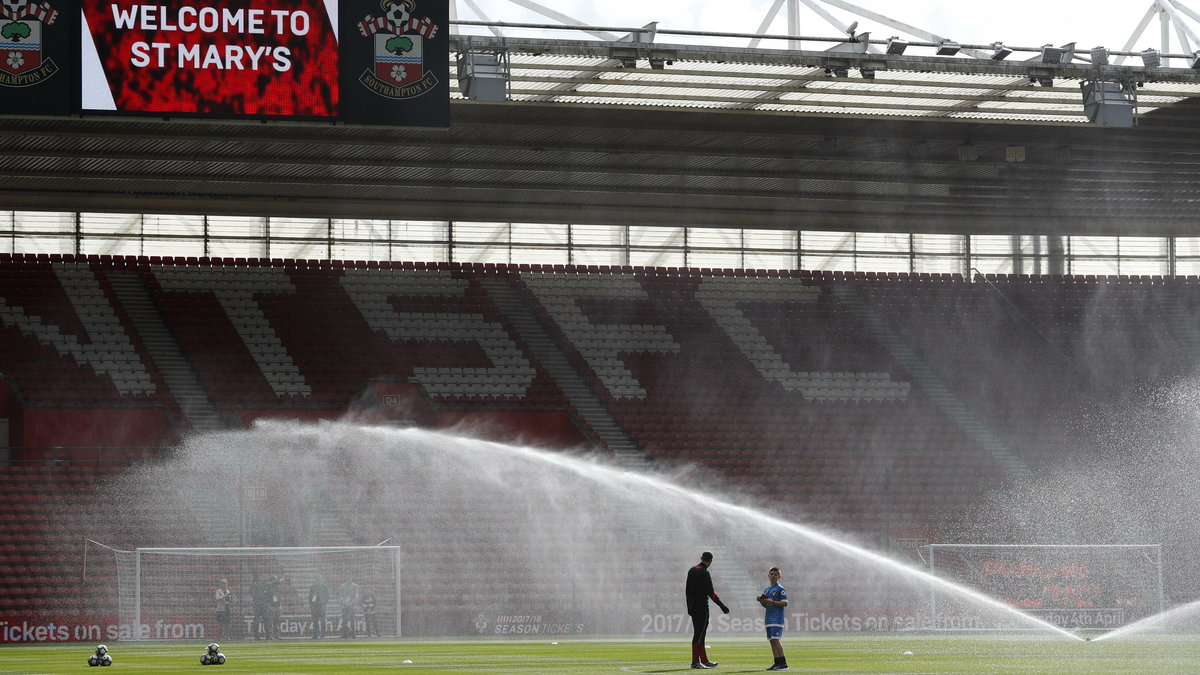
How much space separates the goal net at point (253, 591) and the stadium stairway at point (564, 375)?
27.4 feet

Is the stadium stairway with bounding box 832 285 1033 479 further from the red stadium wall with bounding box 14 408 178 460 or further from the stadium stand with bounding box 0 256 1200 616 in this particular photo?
the red stadium wall with bounding box 14 408 178 460

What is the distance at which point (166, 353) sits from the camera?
125 feet

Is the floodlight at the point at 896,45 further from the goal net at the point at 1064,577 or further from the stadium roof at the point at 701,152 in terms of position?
the goal net at the point at 1064,577

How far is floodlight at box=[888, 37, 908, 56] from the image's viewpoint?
92.2 ft

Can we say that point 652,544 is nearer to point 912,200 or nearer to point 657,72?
point 657,72

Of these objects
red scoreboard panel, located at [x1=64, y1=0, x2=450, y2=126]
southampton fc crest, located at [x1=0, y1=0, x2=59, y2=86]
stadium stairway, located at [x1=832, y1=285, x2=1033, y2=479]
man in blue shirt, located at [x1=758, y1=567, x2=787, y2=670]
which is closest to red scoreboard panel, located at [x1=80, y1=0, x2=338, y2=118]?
red scoreboard panel, located at [x1=64, y1=0, x2=450, y2=126]

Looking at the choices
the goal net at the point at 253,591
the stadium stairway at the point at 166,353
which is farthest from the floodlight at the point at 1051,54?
the stadium stairway at the point at 166,353

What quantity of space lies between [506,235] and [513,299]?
9.66 feet

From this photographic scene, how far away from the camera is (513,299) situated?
43594 mm

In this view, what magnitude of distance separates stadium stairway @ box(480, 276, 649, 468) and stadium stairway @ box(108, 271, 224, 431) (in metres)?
8.72

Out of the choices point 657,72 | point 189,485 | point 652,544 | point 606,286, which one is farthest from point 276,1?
point 606,286

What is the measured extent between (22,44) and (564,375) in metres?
18.8

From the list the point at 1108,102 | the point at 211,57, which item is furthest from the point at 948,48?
the point at 211,57

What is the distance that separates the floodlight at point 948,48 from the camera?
2780 cm
